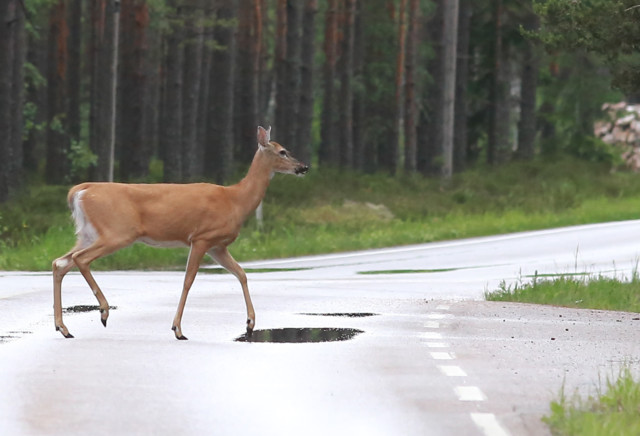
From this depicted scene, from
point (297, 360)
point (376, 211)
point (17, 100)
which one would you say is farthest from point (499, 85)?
point (297, 360)

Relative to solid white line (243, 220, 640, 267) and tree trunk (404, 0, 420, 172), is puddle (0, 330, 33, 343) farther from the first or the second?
tree trunk (404, 0, 420, 172)

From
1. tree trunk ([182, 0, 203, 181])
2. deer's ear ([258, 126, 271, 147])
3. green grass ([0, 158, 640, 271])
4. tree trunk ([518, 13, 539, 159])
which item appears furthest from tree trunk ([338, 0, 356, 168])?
deer's ear ([258, 126, 271, 147])

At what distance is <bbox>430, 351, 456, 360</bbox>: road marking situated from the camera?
13.4 metres

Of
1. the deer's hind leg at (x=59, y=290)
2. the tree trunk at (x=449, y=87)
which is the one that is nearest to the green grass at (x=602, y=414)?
the deer's hind leg at (x=59, y=290)

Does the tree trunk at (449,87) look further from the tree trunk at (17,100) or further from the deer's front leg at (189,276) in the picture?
the deer's front leg at (189,276)

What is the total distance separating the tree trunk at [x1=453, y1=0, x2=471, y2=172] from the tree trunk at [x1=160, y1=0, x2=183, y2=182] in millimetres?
14462

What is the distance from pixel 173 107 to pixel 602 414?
3436 centimetres

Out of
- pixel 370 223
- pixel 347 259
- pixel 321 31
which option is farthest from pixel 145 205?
pixel 321 31

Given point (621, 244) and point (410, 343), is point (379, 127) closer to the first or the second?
point (621, 244)

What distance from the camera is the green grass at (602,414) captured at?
9.30 meters

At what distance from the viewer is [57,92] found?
63.8m

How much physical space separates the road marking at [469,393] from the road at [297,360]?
2 cm

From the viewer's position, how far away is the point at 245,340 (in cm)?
1462

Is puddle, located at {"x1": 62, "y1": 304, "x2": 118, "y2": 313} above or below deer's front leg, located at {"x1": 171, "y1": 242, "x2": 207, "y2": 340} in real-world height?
below
